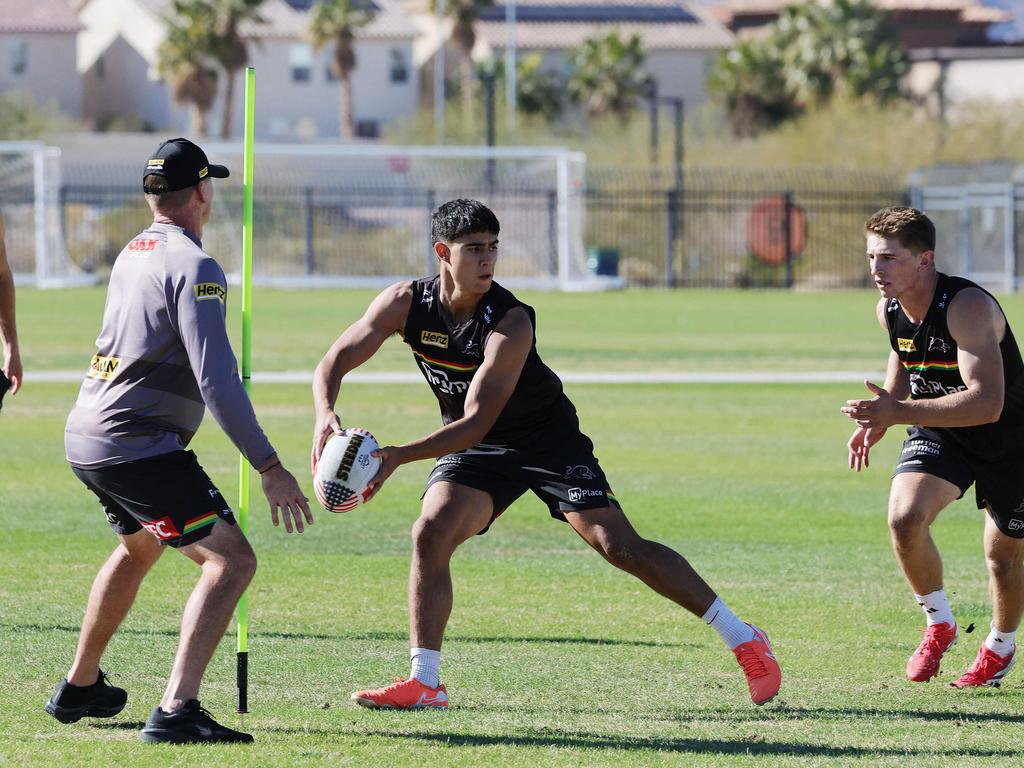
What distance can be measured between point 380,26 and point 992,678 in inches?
3175

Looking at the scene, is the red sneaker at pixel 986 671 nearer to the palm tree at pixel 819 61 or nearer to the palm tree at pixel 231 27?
the palm tree at pixel 819 61

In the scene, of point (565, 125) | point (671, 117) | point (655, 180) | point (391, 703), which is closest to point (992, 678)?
point (391, 703)

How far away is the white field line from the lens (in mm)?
20359

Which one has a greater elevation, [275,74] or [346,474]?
[275,74]

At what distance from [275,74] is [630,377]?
211ft

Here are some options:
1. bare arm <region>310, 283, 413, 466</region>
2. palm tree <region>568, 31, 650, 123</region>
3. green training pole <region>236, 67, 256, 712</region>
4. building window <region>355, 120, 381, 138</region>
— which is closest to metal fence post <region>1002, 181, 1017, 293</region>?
bare arm <region>310, 283, 413, 466</region>

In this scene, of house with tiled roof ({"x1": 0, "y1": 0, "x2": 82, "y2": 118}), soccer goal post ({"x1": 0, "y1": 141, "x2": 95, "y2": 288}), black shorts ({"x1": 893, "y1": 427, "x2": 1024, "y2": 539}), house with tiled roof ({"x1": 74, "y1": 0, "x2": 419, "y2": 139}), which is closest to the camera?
black shorts ({"x1": 893, "y1": 427, "x2": 1024, "y2": 539})

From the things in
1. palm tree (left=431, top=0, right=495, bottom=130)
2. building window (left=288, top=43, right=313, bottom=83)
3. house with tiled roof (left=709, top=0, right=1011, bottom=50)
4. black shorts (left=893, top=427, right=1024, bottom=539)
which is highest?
house with tiled roof (left=709, top=0, right=1011, bottom=50)

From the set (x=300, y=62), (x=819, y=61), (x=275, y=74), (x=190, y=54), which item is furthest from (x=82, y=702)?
(x=300, y=62)

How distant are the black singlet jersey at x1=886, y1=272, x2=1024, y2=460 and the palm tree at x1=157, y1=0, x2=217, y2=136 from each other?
64.2 m

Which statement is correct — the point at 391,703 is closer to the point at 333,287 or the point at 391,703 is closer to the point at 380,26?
the point at 333,287

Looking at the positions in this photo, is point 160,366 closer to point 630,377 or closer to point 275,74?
point 630,377

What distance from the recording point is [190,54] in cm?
6906

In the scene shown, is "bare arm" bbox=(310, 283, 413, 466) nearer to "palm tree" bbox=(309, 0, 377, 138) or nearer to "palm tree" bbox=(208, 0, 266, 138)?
"palm tree" bbox=(208, 0, 266, 138)
